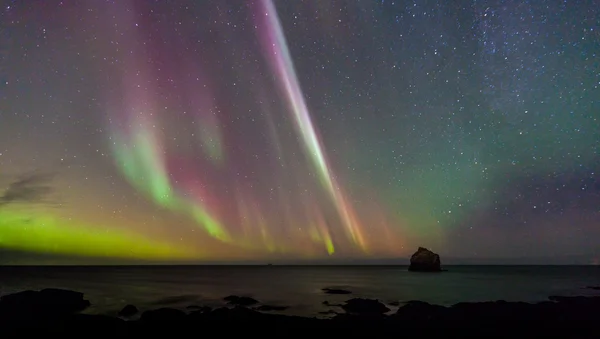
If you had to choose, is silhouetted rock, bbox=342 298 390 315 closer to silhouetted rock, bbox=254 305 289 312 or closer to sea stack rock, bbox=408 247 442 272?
silhouetted rock, bbox=254 305 289 312

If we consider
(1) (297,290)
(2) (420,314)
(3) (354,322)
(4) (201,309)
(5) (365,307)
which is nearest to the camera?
(3) (354,322)

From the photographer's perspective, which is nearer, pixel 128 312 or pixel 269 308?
pixel 128 312

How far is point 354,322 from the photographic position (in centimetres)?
2862

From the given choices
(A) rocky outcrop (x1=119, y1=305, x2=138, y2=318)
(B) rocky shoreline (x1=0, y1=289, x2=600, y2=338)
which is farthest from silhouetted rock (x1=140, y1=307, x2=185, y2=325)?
(A) rocky outcrop (x1=119, y1=305, x2=138, y2=318)

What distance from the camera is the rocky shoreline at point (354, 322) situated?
26.7 m

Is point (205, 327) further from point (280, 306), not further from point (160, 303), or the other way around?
point (160, 303)

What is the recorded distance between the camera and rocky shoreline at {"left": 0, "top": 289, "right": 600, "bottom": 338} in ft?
87.5

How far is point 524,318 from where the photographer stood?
3128cm

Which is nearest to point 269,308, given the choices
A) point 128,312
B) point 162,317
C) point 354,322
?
point 162,317

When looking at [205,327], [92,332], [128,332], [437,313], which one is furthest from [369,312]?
[92,332]

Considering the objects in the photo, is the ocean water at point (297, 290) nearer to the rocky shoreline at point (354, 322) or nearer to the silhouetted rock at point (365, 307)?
the silhouetted rock at point (365, 307)

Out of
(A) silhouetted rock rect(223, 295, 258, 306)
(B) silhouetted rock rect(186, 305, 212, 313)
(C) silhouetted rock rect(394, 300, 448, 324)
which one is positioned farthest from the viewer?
(A) silhouetted rock rect(223, 295, 258, 306)

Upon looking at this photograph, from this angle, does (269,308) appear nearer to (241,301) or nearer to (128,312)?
(241,301)

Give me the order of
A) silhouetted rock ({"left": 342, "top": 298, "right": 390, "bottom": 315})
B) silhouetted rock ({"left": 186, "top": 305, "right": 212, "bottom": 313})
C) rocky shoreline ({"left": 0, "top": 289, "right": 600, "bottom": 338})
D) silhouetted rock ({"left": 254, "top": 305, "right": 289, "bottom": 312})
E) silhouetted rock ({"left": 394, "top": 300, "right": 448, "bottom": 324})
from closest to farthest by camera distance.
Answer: rocky shoreline ({"left": 0, "top": 289, "right": 600, "bottom": 338}) → silhouetted rock ({"left": 394, "top": 300, "right": 448, "bottom": 324}) → silhouetted rock ({"left": 342, "top": 298, "right": 390, "bottom": 315}) → silhouetted rock ({"left": 186, "top": 305, "right": 212, "bottom": 313}) → silhouetted rock ({"left": 254, "top": 305, "right": 289, "bottom": 312})
